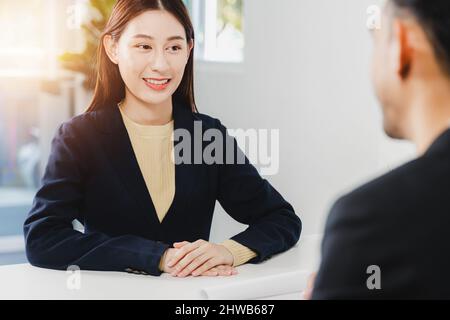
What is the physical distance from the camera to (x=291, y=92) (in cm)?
239

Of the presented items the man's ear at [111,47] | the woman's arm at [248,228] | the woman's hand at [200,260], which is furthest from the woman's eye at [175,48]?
the woman's hand at [200,260]

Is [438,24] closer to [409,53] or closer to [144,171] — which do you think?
[409,53]

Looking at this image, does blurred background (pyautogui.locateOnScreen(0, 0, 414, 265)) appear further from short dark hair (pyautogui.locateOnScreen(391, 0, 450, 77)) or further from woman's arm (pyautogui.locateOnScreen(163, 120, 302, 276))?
short dark hair (pyautogui.locateOnScreen(391, 0, 450, 77))

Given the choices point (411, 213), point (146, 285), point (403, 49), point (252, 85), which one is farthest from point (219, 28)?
point (411, 213)

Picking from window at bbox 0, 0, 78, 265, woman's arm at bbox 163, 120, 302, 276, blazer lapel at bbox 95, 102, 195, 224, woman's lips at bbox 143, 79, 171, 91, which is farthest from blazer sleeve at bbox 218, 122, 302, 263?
window at bbox 0, 0, 78, 265

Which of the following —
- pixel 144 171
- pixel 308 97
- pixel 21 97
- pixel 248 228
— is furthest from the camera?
pixel 21 97

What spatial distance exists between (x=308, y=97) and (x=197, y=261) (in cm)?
139

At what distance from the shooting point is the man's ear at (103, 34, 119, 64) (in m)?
1.47

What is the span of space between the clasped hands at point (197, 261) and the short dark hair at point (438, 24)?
0.66 meters

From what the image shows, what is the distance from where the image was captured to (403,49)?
0.64 metres

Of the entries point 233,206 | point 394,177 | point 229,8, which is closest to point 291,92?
point 229,8

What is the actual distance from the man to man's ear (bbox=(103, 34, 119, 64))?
0.95 m
